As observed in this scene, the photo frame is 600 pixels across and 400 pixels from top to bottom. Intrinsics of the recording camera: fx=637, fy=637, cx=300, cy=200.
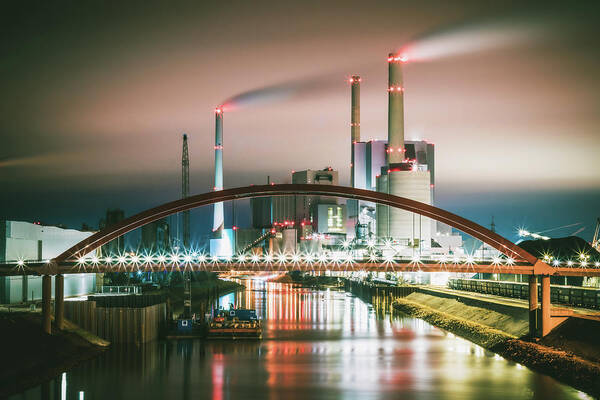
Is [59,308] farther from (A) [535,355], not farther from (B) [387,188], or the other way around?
(B) [387,188]

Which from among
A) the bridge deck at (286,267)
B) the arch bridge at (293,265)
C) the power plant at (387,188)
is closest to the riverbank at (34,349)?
the arch bridge at (293,265)

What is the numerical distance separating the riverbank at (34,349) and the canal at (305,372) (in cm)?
85

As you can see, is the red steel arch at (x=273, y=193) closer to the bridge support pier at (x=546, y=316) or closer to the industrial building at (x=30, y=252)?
the bridge support pier at (x=546, y=316)

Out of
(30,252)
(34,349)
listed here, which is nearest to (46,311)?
(34,349)

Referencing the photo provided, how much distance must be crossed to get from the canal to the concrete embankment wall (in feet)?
4.53

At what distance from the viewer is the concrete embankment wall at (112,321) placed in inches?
1719

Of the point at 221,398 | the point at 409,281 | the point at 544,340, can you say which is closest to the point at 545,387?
the point at 544,340

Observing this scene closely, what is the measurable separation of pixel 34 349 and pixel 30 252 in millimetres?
20813

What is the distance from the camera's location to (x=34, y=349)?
121 feet

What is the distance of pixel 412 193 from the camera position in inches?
4658

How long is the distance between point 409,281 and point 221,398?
257ft

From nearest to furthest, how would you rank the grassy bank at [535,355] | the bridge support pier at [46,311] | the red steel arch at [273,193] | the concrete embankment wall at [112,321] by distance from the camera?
the grassy bank at [535,355] → the bridge support pier at [46,311] → the concrete embankment wall at [112,321] → the red steel arch at [273,193]

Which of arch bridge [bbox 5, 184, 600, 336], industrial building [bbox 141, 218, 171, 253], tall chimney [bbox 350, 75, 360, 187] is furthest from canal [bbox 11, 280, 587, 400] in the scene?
tall chimney [bbox 350, 75, 360, 187]

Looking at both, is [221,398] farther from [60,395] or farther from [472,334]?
[472,334]
